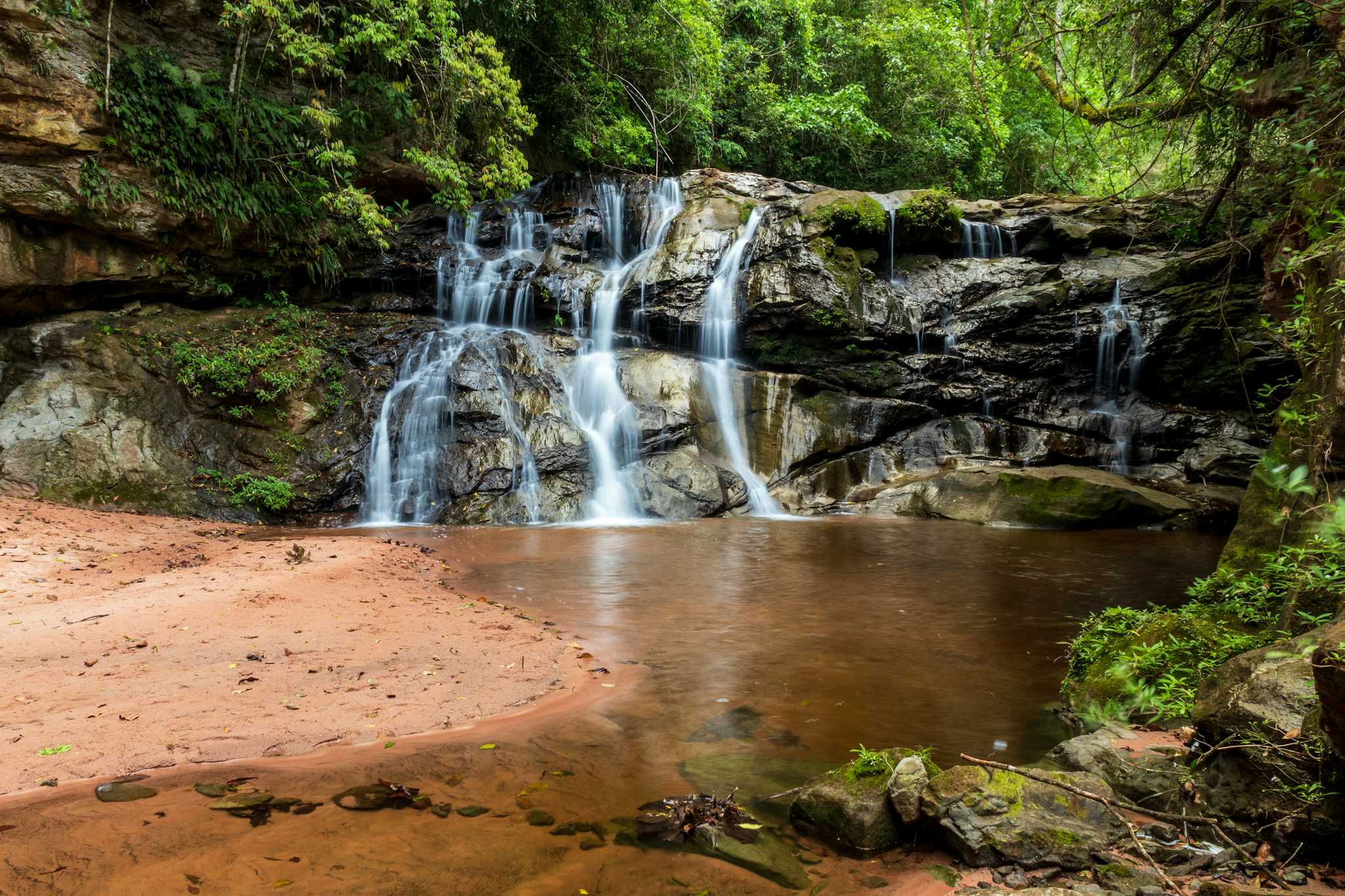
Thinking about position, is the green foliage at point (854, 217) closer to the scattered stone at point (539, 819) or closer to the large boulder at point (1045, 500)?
the large boulder at point (1045, 500)

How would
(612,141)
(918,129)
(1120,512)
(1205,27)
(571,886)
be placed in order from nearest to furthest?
(571,886) < (1205,27) < (1120,512) < (612,141) < (918,129)

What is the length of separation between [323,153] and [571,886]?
1112cm

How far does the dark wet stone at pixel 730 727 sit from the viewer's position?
12.6ft

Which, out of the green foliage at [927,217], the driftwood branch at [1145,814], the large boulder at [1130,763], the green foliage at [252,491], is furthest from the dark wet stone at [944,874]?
the green foliage at [927,217]

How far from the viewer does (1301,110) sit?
5.50 meters

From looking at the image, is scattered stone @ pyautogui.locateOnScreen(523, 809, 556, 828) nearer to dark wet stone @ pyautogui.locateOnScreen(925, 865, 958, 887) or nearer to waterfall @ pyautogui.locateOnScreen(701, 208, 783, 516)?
dark wet stone @ pyautogui.locateOnScreen(925, 865, 958, 887)

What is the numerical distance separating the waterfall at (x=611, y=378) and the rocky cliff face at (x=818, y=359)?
22 cm

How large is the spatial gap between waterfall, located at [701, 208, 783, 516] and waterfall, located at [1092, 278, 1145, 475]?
684cm

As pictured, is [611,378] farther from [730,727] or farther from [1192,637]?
[1192,637]

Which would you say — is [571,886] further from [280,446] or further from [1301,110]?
[280,446]

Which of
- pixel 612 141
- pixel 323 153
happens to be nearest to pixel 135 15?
pixel 323 153

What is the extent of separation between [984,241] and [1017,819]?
15.3 m

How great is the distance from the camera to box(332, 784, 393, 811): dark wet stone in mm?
2943

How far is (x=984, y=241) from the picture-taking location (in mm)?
Answer: 15836
